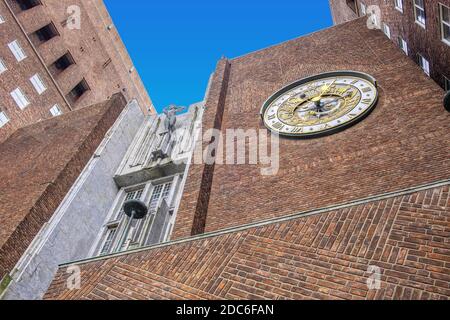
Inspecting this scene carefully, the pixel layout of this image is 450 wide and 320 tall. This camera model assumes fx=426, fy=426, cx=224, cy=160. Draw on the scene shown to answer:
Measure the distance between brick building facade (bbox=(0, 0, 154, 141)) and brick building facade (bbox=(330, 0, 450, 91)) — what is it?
14999 mm

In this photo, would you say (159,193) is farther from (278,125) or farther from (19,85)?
(19,85)

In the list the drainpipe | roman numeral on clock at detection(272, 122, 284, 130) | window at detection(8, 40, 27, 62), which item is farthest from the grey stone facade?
the drainpipe

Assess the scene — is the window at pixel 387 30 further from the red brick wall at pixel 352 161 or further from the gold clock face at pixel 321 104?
the gold clock face at pixel 321 104

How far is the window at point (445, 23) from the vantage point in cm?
937

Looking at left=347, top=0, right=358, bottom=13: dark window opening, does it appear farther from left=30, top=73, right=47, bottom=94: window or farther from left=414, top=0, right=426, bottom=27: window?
left=30, top=73, right=47, bottom=94: window

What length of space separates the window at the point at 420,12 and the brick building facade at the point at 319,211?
118cm

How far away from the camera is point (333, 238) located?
5234 mm

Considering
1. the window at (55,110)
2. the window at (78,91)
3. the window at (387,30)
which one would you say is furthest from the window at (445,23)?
the window at (78,91)

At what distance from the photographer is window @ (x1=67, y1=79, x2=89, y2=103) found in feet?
84.3

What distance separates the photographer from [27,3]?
24.7 meters

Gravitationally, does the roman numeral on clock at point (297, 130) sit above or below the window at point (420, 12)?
below

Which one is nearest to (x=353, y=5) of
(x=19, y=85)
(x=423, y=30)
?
(x=423, y=30)

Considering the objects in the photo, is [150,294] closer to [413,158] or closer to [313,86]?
[413,158]

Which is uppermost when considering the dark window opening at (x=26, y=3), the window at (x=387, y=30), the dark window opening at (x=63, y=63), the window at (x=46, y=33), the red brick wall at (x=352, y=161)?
the dark window opening at (x=26, y=3)
